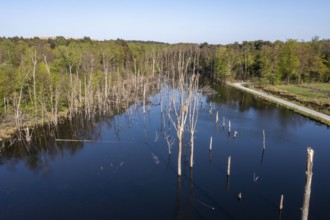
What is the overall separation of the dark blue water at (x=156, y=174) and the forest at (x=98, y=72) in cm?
479

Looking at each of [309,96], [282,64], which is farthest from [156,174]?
[282,64]

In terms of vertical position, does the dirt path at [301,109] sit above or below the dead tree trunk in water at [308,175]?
below

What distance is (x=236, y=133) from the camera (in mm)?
31953

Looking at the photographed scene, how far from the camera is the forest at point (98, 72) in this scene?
35.4 metres

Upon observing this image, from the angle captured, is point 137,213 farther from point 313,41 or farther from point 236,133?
point 313,41

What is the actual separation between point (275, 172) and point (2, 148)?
25.4 metres

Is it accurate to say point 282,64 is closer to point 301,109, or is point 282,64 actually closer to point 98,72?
point 301,109

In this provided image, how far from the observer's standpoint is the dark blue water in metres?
18.5

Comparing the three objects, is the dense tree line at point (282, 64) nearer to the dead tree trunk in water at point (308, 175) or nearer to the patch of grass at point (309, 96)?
the patch of grass at point (309, 96)

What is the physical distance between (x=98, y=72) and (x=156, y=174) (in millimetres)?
31620

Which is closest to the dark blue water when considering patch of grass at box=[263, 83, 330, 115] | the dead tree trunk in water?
the dead tree trunk in water

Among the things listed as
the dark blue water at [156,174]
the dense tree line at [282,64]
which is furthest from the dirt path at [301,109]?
the dense tree line at [282,64]

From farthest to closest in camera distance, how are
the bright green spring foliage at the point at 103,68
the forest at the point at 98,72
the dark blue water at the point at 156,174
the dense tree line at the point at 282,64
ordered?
the dense tree line at the point at 282,64 < the bright green spring foliage at the point at 103,68 < the forest at the point at 98,72 < the dark blue water at the point at 156,174

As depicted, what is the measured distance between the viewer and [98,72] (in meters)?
50.5
